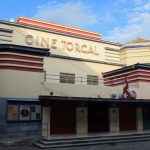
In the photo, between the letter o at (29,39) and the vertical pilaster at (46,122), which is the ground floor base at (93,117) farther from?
the letter o at (29,39)

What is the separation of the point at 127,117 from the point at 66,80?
6.94m

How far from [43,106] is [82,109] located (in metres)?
3.59

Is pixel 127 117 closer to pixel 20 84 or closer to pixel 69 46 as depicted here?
pixel 69 46

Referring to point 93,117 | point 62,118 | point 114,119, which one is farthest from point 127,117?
point 62,118

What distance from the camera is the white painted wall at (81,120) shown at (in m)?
22.7

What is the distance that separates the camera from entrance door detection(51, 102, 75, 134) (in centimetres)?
2174

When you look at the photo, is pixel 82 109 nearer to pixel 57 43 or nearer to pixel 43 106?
pixel 43 106

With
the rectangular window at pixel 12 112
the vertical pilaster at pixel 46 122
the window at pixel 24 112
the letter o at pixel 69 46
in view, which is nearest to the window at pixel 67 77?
the letter o at pixel 69 46

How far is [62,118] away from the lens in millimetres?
22203

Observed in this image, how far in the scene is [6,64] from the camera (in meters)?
20.4

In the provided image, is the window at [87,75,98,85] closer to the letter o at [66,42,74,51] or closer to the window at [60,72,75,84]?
the window at [60,72,75,84]

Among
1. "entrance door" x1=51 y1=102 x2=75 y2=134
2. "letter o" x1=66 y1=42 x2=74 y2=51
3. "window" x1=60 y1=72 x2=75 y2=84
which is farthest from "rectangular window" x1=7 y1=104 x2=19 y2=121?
"letter o" x1=66 y1=42 x2=74 y2=51

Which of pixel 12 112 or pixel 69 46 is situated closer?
pixel 12 112

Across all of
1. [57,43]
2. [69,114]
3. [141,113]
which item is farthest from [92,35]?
[69,114]
